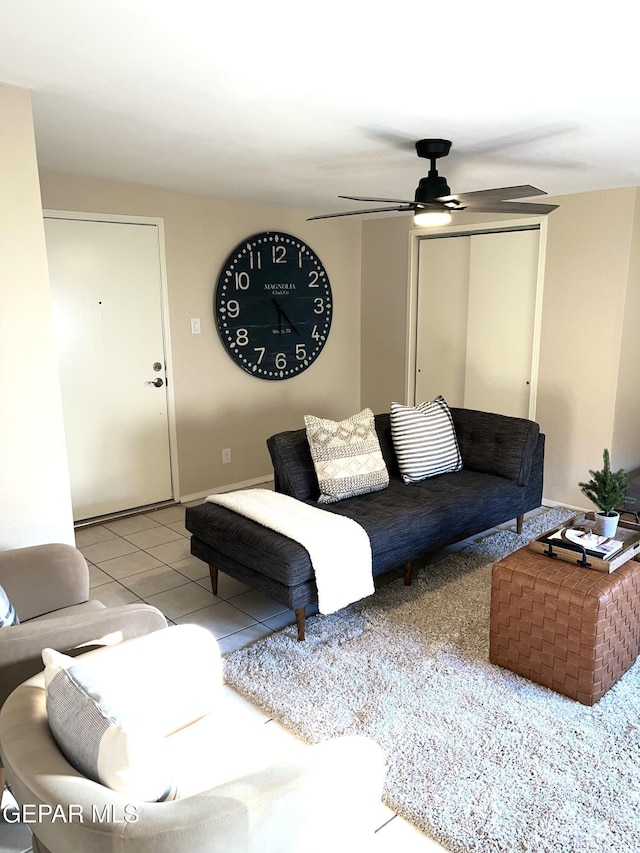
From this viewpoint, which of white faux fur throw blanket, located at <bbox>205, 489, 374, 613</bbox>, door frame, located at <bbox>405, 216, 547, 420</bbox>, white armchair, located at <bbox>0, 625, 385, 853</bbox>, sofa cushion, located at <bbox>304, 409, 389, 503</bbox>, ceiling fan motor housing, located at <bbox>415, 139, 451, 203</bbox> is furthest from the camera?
door frame, located at <bbox>405, 216, 547, 420</bbox>

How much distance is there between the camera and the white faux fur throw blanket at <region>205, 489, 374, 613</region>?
9.05 ft

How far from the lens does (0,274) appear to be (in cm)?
235

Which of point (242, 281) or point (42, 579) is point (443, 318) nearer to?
point (242, 281)

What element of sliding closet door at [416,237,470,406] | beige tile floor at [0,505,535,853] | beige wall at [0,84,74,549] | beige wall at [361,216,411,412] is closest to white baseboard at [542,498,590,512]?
sliding closet door at [416,237,470,406]

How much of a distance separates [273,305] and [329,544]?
2.71 metres

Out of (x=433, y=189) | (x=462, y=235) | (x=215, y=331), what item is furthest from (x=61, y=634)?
(x=462, y=235)

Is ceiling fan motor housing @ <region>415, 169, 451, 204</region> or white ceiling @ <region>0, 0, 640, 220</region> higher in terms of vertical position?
white ceiling @ <region>0, 0, 640, 220</region>

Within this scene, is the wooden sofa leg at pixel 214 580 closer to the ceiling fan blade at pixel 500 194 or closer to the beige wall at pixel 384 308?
the ceiling fan blade at pixel 500 194

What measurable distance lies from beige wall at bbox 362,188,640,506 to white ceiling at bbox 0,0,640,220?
598mm

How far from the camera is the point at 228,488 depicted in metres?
5.02

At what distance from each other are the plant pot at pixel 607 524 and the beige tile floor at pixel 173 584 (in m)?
1.26

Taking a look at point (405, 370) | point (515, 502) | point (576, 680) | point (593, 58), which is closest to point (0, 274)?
point (593, 58)

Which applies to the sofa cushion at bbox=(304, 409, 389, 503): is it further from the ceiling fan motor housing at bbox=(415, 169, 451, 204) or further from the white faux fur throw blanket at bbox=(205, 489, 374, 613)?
the ceiling fan motor housing at bbox=(415, 169, 451, 204)

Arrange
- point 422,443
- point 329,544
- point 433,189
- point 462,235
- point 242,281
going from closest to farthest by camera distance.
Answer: point 329,544
point 433,189
point 422,443
point 242,281
point 462,235
